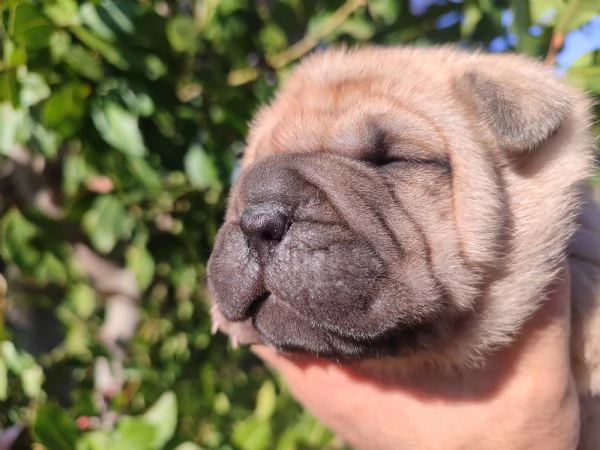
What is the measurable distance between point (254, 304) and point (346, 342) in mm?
285

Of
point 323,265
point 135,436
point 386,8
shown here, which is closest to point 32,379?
point 135,436

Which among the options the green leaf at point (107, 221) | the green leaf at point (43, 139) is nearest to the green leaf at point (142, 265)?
the green leaf at point (107, 221)

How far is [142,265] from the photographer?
2711 millimetres

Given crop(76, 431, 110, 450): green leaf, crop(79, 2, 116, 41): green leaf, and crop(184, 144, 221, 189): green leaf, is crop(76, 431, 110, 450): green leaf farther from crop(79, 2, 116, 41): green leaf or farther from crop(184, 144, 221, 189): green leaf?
crop(79, 2, 116, 41): green leaf

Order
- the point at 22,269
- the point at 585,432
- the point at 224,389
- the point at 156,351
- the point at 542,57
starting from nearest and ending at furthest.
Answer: the point at 585,432, the point at 22,269, the point at 542,57, the point at 224,389, the point at 156,351

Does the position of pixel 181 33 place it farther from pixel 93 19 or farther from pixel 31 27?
pixel 31 27

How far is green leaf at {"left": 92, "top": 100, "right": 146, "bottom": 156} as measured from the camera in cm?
220

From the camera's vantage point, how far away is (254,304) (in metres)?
1.86

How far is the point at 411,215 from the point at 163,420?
92 centimetres

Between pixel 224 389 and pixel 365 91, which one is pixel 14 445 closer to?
pixel 224 389

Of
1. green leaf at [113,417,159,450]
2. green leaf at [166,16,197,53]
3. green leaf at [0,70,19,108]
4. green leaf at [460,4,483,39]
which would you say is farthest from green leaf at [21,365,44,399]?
green leaf at [460,4,483,39]

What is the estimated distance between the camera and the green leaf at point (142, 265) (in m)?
2.69

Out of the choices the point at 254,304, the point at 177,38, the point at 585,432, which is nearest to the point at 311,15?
the point at 177,38

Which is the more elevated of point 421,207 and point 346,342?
point 421,207
